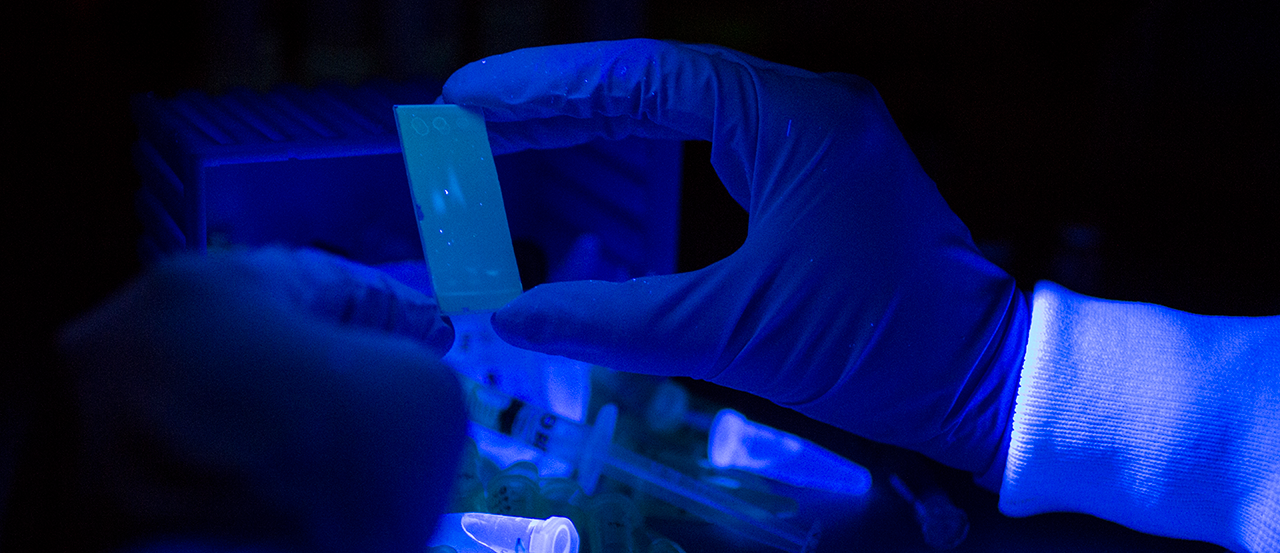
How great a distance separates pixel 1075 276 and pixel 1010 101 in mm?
353

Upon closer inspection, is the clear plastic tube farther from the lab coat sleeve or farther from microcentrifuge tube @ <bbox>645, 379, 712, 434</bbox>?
the lab coat sleeve

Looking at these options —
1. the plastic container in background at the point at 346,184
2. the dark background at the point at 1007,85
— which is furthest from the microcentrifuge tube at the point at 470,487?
the dark background at the point at 1007,85

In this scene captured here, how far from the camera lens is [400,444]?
77 cm

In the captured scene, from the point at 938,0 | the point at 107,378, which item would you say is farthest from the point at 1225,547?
the point at 107,378

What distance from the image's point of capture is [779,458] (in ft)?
4.09

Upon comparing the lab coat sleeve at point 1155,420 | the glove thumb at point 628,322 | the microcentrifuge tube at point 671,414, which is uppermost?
the glove thumb at point 628,322

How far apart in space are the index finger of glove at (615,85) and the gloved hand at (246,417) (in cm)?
43

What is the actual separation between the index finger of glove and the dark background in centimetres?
35

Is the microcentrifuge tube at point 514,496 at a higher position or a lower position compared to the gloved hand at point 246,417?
lower

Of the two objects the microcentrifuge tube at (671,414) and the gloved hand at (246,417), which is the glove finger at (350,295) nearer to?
the gloved hand at (246,417)

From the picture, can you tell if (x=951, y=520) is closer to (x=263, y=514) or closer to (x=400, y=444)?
(x=400, y=444)

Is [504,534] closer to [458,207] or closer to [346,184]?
[458,207]

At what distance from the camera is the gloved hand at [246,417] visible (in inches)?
27.5

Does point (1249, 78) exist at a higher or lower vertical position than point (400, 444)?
higher
